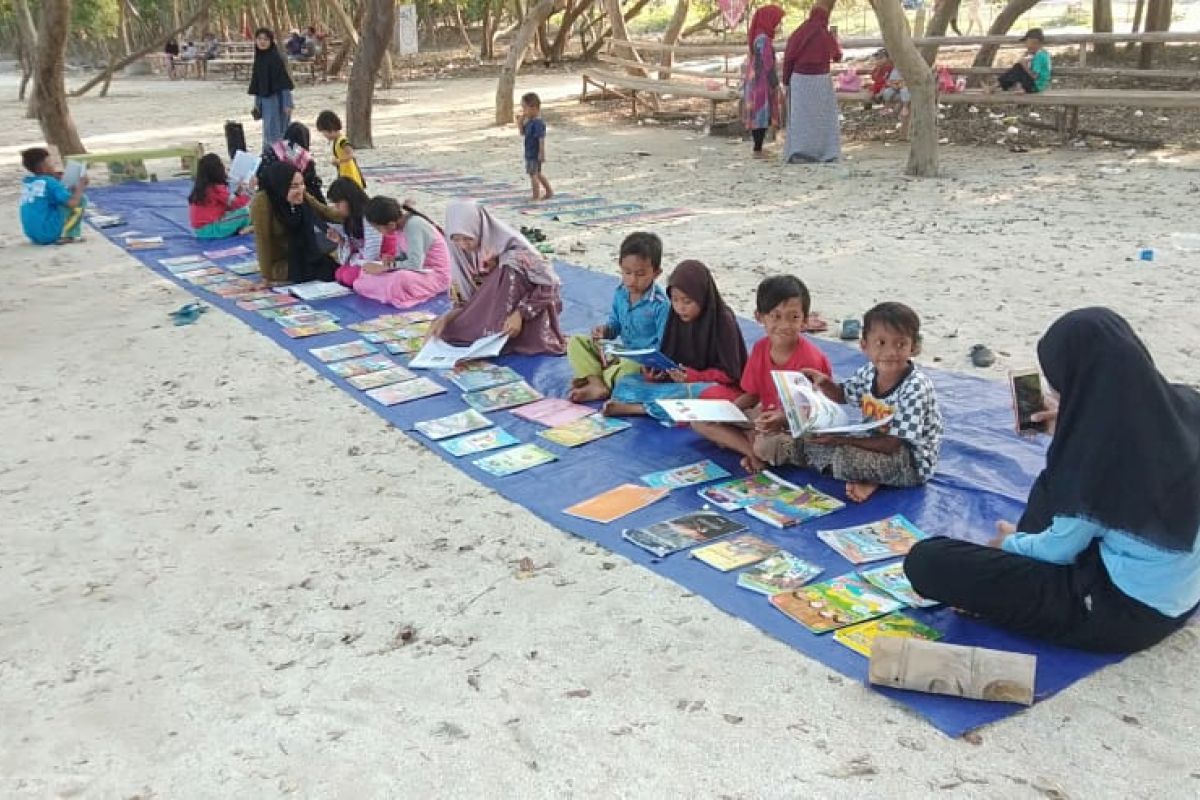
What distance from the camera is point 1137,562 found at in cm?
266

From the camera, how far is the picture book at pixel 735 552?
3419 mm

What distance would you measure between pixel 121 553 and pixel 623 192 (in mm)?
7368

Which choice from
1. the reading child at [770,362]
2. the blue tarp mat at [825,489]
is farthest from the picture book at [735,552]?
the reading child at [770,362]

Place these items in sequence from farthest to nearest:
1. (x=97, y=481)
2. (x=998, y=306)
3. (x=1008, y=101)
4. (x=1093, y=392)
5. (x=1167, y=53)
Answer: (x=1167, y=53), (x=1008, y=101), (x=998, y=306), (x=97, y=481), (x=1093, y=392)

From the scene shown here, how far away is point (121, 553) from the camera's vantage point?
3705 mm

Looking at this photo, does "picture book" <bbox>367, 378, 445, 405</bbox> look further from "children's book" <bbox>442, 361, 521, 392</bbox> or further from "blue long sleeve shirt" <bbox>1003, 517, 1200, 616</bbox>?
"blue long sleeve shirt" <bbox>1003, 517, 1200, 616</bbox>

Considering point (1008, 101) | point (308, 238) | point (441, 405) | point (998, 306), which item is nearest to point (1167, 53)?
point (1008, 101)

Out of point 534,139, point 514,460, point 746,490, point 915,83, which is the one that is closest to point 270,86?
point 534,139

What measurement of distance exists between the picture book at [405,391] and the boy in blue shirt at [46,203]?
5.16 m

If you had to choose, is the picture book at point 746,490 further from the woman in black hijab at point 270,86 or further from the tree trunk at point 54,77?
the tree trunk at point 54,77

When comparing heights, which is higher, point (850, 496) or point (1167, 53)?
point (1167, 53)

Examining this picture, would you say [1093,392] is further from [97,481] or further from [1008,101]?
[1008,101]

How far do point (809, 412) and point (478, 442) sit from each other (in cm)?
156

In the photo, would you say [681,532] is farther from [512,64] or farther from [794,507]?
[512,64]
